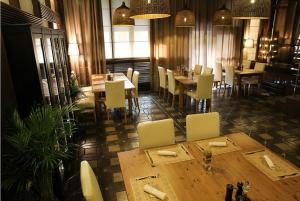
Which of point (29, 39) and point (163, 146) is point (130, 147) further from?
point (29, 39)

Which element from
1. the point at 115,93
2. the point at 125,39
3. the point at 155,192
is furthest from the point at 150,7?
the point at 125,39

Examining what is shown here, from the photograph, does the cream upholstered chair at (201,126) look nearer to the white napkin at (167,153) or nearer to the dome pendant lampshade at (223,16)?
the white napkin at (167,153)

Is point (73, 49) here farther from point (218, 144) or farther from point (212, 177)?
point (212, 177)

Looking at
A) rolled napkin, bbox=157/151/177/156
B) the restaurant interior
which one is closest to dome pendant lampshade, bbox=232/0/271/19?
the restaurant interior

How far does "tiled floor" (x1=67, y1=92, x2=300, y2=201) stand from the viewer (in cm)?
301

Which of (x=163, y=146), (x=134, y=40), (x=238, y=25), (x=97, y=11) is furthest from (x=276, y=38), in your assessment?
(x=163, y=146)

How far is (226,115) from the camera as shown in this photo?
4.99 meters

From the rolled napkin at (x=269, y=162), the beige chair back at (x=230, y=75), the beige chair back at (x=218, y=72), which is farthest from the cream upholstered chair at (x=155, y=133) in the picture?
the beige chair back at (x=218, y=72)

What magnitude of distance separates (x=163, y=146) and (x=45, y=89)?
129 cm

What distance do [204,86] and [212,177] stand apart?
132 inches

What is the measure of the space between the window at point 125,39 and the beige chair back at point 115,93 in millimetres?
2716

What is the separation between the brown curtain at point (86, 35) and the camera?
5891 millimetres

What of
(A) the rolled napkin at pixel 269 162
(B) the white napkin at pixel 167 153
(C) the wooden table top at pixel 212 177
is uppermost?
(B) the white napkin at pixel 167 153

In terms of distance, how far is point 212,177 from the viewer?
1.70m
